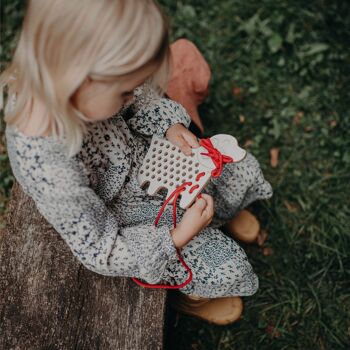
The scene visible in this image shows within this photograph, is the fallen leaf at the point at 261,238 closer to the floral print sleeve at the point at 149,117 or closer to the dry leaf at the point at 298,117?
the dry leaf at the point at 298,117

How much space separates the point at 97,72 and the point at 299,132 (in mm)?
1648

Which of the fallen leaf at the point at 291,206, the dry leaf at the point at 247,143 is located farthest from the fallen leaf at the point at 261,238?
the dry leaf at the point at 247,143

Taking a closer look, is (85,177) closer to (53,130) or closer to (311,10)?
(53,130)

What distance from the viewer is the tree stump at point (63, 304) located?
1.73m

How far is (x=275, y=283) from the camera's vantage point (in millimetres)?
2385

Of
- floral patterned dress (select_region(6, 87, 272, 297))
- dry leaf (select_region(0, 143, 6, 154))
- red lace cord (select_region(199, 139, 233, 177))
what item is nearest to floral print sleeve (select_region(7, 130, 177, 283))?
floral patterned dress (select_region(6, 87, 272, 297))

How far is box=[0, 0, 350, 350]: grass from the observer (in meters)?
2.31

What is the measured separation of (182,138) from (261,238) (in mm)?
850

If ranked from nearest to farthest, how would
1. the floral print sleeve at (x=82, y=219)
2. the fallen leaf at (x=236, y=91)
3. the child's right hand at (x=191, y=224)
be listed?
the floral print sleeve at (x=82, y=219), the child's right hand at (x=191, y=224), the fallen leaf at (x=236, y=91)

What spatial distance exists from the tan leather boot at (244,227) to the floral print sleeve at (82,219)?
0.70m

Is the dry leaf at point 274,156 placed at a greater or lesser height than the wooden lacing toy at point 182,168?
lesser

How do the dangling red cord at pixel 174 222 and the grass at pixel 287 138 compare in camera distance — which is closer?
the dangling red cord at pixel 174 222

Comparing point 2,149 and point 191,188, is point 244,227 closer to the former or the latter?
point 191,188

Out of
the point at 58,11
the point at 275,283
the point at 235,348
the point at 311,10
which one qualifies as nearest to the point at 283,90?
the point at 311,10
